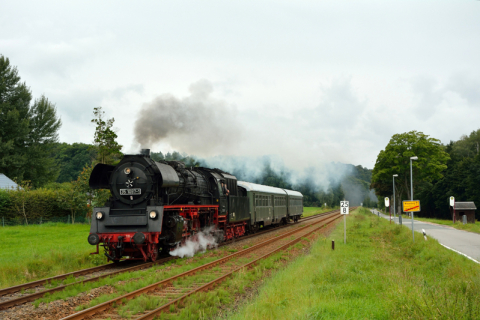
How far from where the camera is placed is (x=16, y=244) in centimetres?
1852

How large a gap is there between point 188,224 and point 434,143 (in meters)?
40.4

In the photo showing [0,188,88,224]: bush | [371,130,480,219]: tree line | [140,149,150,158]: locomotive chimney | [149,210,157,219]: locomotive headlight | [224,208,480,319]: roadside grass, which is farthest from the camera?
[371,130,480,219]: tree line

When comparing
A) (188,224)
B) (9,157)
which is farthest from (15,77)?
(188,224)

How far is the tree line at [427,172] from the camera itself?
44750mm

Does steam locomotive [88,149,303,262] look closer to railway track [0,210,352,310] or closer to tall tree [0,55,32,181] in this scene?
railway track [0,210,352,310]

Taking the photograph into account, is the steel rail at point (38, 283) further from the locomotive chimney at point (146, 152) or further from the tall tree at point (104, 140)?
the tall tree at point (104, 140)

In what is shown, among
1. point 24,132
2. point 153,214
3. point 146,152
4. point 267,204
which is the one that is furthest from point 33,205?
point 153,214

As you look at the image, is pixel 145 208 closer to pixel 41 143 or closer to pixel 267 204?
pixel 267 204

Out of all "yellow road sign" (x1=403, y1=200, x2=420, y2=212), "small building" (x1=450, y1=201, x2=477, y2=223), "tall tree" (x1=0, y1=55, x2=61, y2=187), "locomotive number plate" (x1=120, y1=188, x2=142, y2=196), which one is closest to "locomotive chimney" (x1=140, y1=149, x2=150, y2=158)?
"locomotive number plate" (x1=120, y1=188, x2=142, y2=196)

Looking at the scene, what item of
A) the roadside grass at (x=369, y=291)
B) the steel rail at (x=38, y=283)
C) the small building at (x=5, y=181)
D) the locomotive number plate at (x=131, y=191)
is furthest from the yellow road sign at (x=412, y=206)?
the small building at (x=5, y=181)

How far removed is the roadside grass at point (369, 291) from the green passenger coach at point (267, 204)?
11.0m

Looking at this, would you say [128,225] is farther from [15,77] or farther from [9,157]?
[15,77]

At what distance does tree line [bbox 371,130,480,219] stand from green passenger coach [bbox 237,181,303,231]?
17.2m

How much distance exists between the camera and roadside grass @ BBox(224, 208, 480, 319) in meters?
5.80
